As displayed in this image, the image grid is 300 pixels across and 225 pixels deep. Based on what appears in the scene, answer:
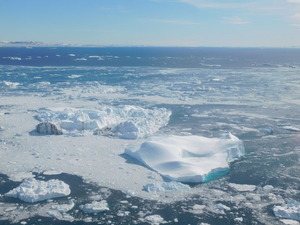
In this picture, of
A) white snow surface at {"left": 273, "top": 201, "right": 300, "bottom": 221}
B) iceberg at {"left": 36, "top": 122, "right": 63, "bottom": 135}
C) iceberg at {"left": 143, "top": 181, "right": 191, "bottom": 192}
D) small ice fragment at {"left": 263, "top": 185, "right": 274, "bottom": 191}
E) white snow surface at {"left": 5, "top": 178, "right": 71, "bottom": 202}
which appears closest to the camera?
white snow surface at {"left": 273, "top": 201, "right": 300, "bottom": 221}

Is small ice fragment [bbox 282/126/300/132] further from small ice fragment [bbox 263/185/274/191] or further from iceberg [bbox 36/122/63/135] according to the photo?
iceberg [bbox 36/122/63/135]

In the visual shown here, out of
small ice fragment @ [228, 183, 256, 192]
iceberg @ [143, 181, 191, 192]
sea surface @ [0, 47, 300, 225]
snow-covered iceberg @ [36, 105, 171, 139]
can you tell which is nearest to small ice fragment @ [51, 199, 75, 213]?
sea surface @ [0, 47, 300, 225]

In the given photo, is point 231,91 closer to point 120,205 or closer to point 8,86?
point 8,86

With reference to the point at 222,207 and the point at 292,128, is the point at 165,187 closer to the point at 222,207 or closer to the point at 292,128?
the point at 222,207

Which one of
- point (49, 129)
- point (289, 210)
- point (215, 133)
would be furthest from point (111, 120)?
point (289, 210)

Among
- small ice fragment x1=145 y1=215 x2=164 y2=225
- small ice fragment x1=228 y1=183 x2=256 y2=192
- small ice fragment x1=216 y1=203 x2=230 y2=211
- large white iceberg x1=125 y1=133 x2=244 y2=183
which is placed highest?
large white iceberg x1=125 y1=133 x2=244 y2=183
